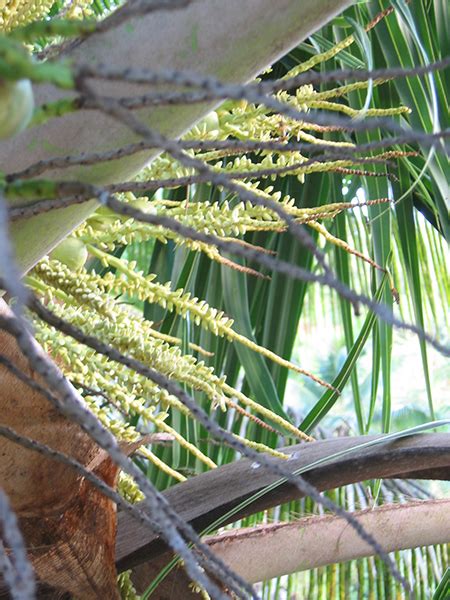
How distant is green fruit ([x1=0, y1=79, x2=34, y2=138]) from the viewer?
0.56 feet

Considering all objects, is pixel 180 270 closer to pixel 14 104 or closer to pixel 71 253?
pixel 71 253

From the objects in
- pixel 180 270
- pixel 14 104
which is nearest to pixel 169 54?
pixel 14 104

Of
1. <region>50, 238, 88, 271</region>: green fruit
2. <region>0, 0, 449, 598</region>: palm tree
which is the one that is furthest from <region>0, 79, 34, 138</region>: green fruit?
<region>50, 238, 88, 271</region>: green fruit

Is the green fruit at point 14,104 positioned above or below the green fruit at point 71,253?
below

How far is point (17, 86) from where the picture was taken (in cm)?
17

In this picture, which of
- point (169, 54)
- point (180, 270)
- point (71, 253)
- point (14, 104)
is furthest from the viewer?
point (180, 270)

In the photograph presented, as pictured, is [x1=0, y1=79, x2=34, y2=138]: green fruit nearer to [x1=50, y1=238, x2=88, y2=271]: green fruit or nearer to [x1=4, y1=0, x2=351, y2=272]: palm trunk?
[x1=4, y1=0, x2=351, y2=272]: palm trunk

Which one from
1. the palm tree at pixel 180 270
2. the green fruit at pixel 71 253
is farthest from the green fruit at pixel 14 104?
the green fruit at pixel 71 253

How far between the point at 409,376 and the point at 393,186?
8.25 metres

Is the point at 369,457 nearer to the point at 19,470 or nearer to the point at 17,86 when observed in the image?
the point at 19,470

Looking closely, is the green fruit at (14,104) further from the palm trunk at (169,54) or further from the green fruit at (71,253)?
the green fruit at (71,253)

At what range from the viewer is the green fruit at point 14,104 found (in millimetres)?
172

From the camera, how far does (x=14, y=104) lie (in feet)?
0.57

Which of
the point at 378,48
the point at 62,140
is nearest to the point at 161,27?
the point at 62,140
